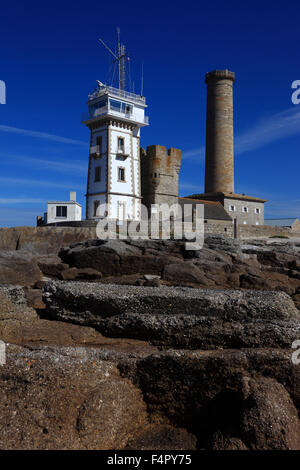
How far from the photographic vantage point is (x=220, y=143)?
39.6 meters

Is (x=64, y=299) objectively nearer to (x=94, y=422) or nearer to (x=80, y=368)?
(x=80, y=368)

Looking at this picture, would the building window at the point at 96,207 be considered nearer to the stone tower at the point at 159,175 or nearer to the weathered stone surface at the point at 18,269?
the stone tower at the point at 159,175

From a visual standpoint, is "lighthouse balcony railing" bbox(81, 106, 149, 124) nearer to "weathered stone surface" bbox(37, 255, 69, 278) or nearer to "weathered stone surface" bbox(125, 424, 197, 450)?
"weathered stone surface" bbox(37, 255, 69, 278)

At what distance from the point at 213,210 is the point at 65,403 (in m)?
34.4

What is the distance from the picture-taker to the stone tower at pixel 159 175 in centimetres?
3534

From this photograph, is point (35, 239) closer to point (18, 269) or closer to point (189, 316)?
point (18, 269)

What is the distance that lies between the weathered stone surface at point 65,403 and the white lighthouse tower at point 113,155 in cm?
2718

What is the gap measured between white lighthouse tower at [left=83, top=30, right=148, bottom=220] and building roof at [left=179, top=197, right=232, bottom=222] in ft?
21.5

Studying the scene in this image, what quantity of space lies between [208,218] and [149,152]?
8.55m

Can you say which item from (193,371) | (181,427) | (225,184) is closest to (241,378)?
(193,371)

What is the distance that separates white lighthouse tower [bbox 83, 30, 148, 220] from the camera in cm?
3102

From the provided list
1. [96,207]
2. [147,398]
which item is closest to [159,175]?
[96,207]

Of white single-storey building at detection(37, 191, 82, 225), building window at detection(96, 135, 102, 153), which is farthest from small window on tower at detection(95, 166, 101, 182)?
white single-storey building at detection(37, 191, 82, 225)

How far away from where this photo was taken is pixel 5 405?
292 cm
